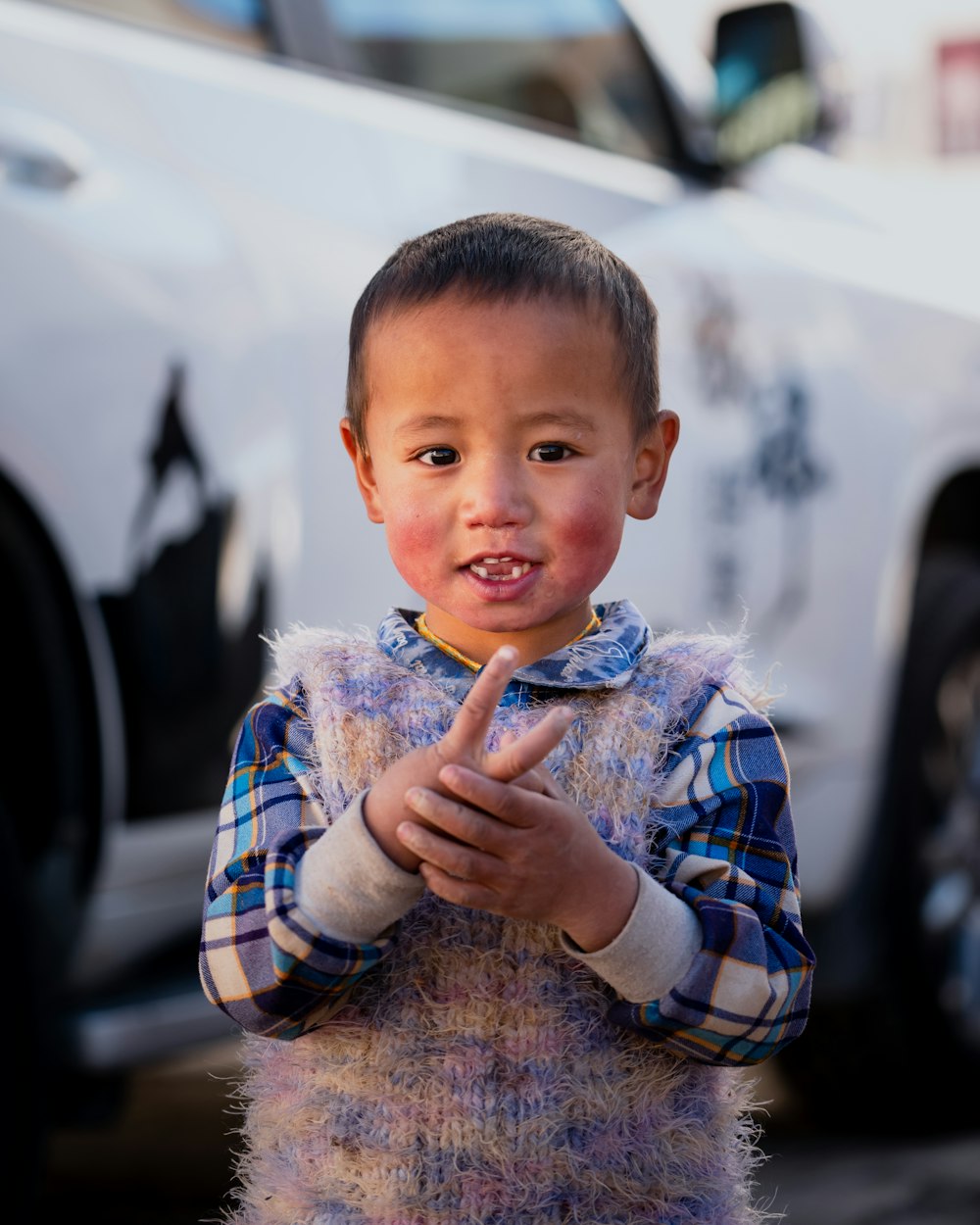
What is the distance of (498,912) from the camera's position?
1062mm

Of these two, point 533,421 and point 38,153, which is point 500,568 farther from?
point 38,153

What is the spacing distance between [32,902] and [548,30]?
1.70m

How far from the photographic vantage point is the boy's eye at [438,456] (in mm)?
1161

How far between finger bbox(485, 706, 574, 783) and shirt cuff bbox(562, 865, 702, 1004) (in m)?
0.14

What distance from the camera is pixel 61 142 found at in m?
2.08

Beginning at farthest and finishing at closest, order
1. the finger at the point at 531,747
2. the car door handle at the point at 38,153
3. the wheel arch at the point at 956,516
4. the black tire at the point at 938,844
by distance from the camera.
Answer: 1. the wheel arch at the point at 956,516
2. the black tire at the point at 938,844
3. the car door handle at the point at 38,153
4. the finger at the point at 531,747

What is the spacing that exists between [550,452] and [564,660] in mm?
153

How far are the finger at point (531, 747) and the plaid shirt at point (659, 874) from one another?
0.59 feet

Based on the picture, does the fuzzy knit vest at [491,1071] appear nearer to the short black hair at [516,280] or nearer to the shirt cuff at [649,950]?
the shirt cuff at [649,950]

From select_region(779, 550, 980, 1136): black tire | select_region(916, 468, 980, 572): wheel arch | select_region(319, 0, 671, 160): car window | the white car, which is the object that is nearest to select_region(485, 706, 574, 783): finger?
the white car

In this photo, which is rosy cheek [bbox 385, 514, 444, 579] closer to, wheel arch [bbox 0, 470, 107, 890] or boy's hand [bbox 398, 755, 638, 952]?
boy's hand [bbox 398, 755, 638, 952]

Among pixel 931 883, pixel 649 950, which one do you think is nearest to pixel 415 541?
pixel 649 950

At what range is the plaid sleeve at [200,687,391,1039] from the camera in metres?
1.09

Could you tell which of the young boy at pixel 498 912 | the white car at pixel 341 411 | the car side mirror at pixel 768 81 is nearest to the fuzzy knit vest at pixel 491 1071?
the young boy at pixel 498 912
